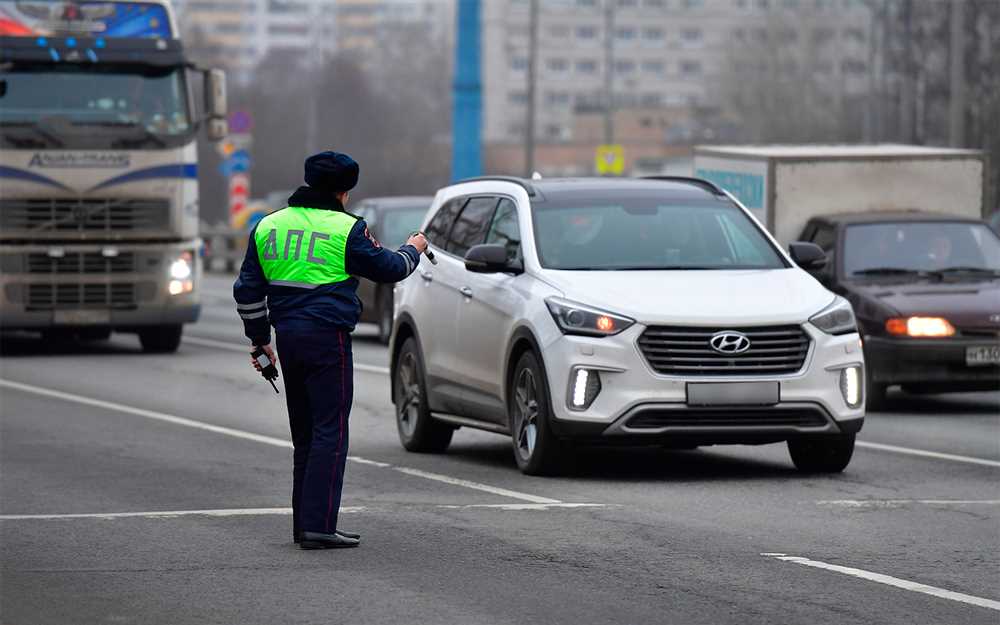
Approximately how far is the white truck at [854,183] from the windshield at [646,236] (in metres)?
7.15

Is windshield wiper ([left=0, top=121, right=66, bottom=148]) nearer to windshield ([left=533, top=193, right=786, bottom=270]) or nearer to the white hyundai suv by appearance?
the white hyundai suv

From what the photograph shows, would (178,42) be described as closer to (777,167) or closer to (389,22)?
(777,167)

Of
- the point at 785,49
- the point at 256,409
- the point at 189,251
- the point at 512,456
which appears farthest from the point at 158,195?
the point at 785,49

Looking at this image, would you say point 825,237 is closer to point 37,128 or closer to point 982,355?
point 982,355

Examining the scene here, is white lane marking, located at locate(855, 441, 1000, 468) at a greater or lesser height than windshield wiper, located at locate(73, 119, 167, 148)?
lesser

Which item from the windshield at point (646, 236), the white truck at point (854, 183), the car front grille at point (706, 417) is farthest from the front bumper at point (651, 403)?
the white truck at point (854, 183)

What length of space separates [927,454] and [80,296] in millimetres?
12367

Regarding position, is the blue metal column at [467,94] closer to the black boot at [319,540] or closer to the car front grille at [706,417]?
the car front grille at [706,417]

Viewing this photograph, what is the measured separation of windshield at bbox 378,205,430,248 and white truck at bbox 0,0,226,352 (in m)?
3.36

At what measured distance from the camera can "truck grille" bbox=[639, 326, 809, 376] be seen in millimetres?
11945

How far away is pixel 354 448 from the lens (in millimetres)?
14602

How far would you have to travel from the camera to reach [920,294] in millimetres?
17484

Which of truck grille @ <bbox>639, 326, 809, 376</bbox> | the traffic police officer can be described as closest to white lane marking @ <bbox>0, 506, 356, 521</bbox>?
the traffic police officer

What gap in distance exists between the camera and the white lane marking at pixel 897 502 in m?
11.2
